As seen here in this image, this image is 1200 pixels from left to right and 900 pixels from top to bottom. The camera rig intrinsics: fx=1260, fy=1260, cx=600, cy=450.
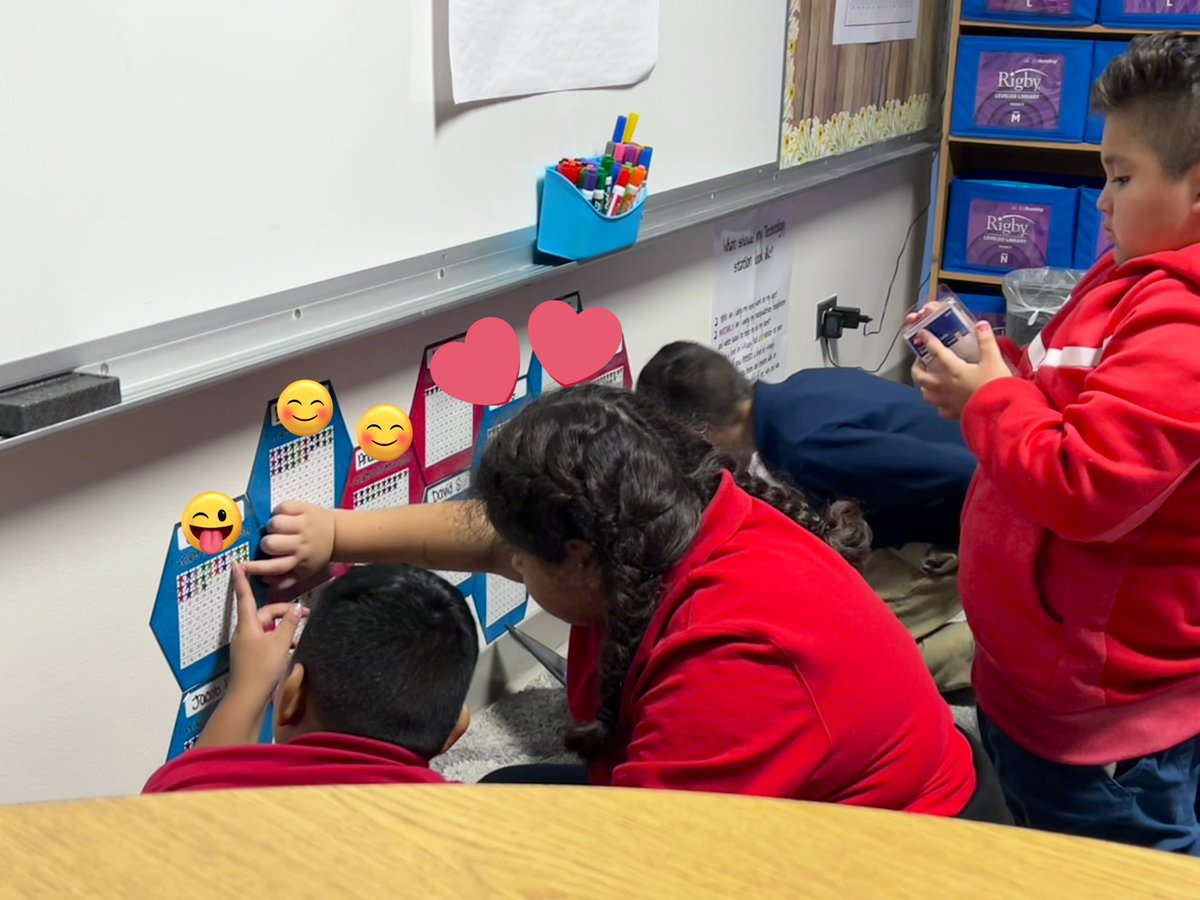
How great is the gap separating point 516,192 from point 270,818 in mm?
1219

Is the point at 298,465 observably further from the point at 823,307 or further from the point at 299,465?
the point at 823,307

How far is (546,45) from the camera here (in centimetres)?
167

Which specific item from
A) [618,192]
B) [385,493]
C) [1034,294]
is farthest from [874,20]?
[385,493]

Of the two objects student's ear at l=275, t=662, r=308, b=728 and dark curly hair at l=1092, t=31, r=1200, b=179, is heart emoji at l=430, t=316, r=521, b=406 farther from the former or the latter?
dark curly hair at l=1092, t=31, r=1200, b=179

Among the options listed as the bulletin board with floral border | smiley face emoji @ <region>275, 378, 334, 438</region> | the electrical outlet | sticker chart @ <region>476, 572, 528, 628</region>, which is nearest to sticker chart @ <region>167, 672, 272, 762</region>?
smiley face emoji @ <region>275, 378, 334, 438</region>

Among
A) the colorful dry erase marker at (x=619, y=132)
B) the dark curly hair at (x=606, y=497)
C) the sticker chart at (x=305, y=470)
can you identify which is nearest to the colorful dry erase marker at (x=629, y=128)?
the colorful dry erase marker at (x=619, y=132)

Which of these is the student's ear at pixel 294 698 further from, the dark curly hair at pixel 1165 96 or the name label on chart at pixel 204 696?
the dark curly hair at pixel 1165 96

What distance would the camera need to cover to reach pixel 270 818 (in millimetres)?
610

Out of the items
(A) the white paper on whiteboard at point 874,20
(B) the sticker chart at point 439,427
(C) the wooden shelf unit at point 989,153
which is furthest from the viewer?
(C) the wooden shelf unit at point 989,153

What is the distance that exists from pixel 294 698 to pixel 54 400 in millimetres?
353

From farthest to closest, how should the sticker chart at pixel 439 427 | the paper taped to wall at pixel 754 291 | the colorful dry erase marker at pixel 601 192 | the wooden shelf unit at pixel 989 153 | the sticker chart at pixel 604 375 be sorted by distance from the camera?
the wooden shelf unit at pixel 989 153 → the paper taped to wall at pixel 754 291 → the sticker chart at pixel 604 375 → the colorful dry erase marker at pixel 601 192 → the sticker chart at pixel 439 427

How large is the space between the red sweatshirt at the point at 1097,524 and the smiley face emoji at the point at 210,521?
0.79 meters

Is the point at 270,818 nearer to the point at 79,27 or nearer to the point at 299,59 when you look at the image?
the point at 79,27

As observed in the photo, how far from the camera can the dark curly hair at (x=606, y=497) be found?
111 centimetres
